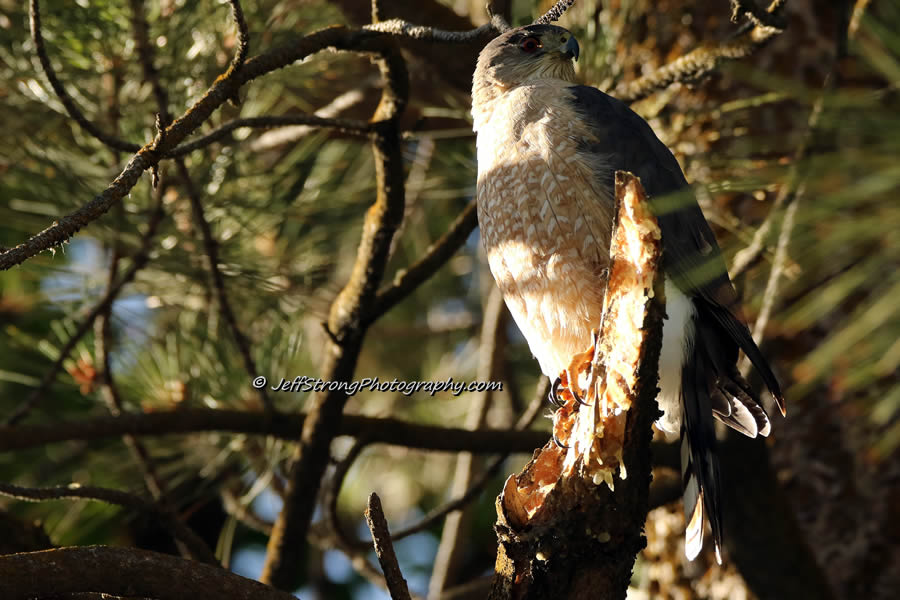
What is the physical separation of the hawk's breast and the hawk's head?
339 mm

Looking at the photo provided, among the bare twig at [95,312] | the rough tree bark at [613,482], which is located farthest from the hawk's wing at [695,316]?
the bare twig at [95,312]

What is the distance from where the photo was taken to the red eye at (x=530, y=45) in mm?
3525

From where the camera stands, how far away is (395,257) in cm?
614

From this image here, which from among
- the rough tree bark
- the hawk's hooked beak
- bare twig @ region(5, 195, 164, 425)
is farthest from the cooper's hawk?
bare twig @ region(5, 195, 164, 425)

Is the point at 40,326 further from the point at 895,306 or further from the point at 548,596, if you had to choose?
the point at 895,306

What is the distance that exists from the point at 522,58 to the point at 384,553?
84.5 inches

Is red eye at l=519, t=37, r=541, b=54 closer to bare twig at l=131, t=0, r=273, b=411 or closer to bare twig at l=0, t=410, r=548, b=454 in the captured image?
bare twig at l=131, t=0, r=273, b=411

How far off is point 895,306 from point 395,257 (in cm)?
498

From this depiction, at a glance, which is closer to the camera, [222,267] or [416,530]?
[416,530]

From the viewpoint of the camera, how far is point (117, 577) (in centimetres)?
200

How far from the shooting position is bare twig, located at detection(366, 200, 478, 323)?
311cm

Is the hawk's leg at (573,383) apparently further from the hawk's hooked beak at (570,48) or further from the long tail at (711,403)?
the hawk's hooked beak at (570,48)

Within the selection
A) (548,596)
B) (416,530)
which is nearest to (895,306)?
Answer: (548,596)

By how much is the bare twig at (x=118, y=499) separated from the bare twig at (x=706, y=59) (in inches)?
82.0
